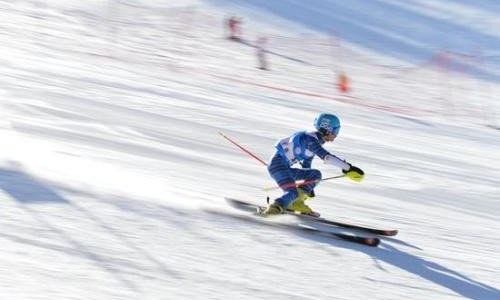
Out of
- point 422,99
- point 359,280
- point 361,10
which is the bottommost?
point 359,280

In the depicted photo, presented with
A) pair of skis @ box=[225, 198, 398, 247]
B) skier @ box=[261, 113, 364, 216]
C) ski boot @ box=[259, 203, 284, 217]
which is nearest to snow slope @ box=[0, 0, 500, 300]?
pair of skis @ box=[225, 198, 398, 247]

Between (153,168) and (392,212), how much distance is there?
261 cm

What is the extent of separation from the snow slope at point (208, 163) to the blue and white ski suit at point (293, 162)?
0.46 metres

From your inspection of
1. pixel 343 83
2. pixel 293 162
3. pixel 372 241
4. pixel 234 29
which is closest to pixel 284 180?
pixel 293 162

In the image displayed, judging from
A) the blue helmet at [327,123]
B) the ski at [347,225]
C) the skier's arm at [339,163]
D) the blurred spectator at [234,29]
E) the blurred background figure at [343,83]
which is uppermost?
the blurred spectator at [234,29]

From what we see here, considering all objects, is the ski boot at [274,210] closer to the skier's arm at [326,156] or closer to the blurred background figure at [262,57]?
the skier's arm at [326,156]

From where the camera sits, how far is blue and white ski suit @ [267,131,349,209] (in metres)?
7.59

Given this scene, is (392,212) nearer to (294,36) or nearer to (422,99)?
(422,99)

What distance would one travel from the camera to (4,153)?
845 centimetres

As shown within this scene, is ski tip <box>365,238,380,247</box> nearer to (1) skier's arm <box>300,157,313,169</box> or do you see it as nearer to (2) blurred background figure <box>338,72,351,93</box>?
(1) skier's arm <box>300,157,313,169</box>

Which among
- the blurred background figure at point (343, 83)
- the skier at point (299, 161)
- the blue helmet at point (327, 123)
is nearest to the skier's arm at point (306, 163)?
the skier at point (299, 161)

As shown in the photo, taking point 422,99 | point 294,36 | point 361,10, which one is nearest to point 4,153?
point 422,99

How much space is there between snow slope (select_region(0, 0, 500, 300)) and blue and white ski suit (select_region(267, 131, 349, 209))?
18.1 inches

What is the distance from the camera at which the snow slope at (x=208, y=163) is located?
6.09 metres
